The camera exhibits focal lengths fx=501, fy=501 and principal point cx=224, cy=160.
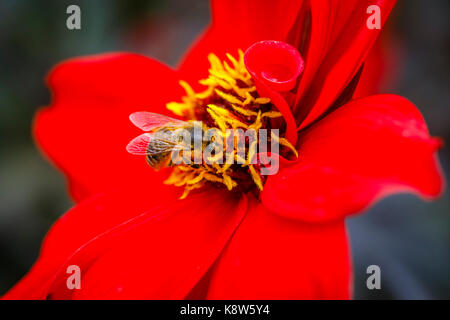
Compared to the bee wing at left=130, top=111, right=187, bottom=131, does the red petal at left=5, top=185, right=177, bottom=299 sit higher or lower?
lower

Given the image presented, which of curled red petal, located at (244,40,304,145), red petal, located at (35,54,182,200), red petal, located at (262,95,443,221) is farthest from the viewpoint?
red petal, located at (35,54,182,200)

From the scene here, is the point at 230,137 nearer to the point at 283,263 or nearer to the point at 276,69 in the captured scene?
the point at 276,69

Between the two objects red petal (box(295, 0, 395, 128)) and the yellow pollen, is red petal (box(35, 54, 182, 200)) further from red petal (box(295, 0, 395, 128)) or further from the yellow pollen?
red petal (box(295, 0, 395, 128))

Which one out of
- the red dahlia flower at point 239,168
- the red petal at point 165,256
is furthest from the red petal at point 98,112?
the red petal at point 165,256

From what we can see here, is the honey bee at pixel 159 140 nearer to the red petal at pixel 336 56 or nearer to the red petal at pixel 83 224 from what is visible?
the red petal at pixel 83 224

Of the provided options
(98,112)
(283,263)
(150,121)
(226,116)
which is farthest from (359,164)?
(98,112)

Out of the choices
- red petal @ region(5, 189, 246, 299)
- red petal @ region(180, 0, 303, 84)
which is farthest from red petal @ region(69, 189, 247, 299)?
red petal @ region(180, 0, 303, 84)
